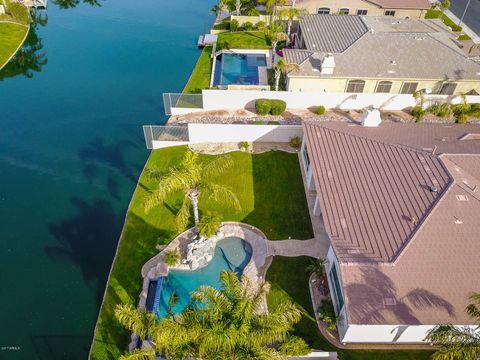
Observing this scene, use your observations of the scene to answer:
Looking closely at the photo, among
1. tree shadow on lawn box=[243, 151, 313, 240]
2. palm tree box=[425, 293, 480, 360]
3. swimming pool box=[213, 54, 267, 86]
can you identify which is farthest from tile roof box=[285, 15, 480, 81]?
palm tree box=[425, 293, 480, 360]

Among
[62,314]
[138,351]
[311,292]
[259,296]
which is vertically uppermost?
[259,296]

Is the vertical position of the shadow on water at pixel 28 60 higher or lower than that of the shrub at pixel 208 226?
lower

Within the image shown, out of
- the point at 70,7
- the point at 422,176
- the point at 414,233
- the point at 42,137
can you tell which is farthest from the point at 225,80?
the point at 70,7

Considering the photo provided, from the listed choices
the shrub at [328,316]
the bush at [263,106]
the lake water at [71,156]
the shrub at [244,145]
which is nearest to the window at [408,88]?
the bush at [263,106]

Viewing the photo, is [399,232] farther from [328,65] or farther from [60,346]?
[328,65]

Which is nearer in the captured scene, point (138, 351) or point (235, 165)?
point (138, 351)

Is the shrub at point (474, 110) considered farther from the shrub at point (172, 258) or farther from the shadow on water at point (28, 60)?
the shadow on water at point (28, 60)

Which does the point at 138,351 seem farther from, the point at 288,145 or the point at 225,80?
the point at 225,80
